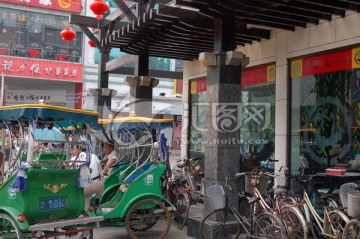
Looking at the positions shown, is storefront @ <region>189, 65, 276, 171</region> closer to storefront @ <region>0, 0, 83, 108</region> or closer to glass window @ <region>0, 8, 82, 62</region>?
storefront @ <region>0, 0, 83, 108</region>

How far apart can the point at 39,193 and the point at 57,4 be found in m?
21.3

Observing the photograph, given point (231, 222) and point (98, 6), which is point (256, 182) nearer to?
point (231, 222)

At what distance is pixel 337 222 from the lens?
18.7 feet

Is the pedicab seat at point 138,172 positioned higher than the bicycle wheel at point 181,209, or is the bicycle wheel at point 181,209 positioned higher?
the pedicab seat at point 138,172

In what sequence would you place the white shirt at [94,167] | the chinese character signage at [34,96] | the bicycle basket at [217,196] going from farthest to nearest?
the chinese character signage at [34,96], the white shirt at [94,167], the bicycle basket at [217,196]

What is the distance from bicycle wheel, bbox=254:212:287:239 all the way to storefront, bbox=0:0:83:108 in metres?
20.5

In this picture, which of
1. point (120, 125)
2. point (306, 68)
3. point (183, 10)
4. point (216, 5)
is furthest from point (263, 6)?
point (120, 125)

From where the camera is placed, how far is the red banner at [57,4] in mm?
23783

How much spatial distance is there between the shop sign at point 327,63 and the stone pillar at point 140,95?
404 cm

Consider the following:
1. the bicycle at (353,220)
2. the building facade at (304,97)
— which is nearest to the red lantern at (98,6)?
the building facade at (304,97)

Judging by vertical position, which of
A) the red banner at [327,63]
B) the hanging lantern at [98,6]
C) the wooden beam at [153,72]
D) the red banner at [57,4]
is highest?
the red banner at [57,4]

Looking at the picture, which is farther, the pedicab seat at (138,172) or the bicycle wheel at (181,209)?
the bicycle wheel at (181,209)

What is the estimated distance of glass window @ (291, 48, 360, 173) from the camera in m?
7.29
